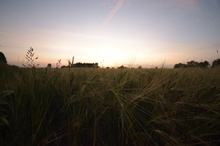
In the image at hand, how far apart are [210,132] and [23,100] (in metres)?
1.83

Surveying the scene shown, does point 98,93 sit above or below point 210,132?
above

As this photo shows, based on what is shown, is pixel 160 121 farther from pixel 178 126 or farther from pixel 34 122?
pixel 34 122

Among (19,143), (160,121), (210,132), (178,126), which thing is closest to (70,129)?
(19,143)

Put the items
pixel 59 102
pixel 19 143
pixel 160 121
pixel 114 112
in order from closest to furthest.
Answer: pixel 19 143 < pixel 160 121 < pixel 114 112 < pixel 59 102

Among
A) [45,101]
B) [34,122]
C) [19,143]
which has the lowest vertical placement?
[19,143]

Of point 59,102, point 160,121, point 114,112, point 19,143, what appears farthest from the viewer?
point 59,102

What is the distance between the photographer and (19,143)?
143 centimetres

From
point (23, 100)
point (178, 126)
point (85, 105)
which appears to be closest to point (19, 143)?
point (23, 100)

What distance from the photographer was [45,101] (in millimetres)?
1626

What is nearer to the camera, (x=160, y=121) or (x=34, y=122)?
(x=34, y=122)

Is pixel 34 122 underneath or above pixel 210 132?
above

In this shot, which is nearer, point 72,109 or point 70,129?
point 70,129

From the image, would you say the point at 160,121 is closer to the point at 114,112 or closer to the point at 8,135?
the point at 114,112

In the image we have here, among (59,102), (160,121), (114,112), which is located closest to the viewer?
(160,121)
